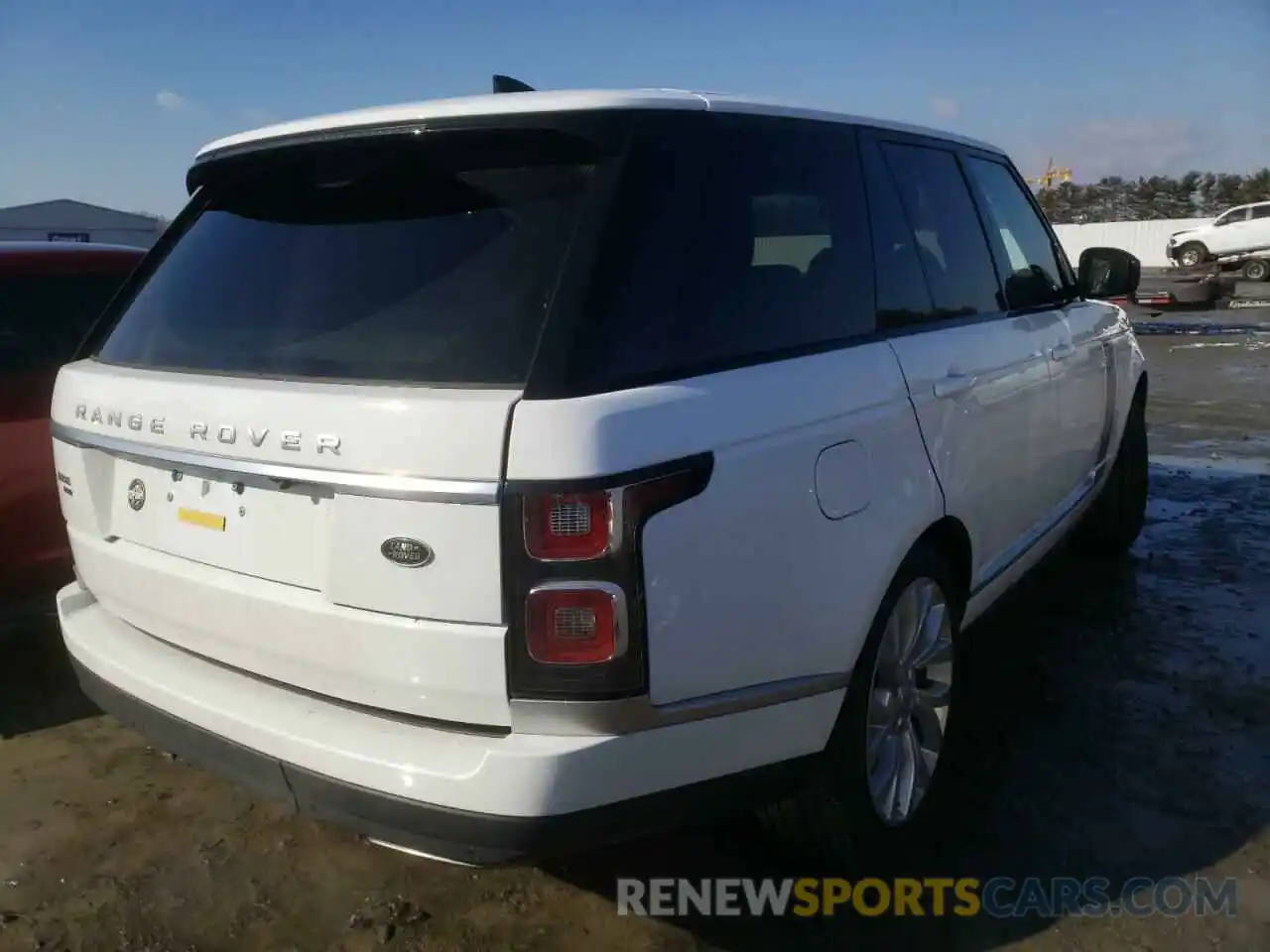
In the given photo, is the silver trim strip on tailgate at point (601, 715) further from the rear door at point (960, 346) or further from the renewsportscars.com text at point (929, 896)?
the rear door at point (960, 346)

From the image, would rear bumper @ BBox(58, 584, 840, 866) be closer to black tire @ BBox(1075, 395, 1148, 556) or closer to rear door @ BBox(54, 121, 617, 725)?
rear door @ BBox(54, 121, 617, 725)

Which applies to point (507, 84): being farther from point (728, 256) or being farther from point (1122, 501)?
point (1122, 501)

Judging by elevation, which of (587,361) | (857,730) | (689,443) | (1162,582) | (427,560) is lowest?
(1162,582)

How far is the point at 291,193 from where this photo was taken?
2.52 metres

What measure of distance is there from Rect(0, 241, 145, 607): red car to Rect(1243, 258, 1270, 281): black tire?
104ft

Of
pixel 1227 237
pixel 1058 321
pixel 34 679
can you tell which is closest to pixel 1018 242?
pixel 1058 321

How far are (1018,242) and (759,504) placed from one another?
2440 mm

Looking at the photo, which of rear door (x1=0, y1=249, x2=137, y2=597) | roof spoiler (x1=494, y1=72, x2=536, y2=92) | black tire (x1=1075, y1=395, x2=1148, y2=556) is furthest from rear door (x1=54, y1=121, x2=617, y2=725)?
black tire (x1=1075, y1=395, x2=1148, y2=556)

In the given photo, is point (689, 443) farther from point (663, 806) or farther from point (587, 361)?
point (663, 806)

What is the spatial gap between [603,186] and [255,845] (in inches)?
80.4

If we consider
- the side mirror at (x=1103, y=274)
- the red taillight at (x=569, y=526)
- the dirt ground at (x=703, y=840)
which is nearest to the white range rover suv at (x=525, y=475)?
the red taillight at (x=569, y=526)

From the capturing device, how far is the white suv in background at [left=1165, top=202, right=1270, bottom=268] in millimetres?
29859

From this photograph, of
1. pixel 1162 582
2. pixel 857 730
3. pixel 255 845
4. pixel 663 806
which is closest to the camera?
pixel 663 806

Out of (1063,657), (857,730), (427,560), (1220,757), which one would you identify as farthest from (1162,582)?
(427,560)
